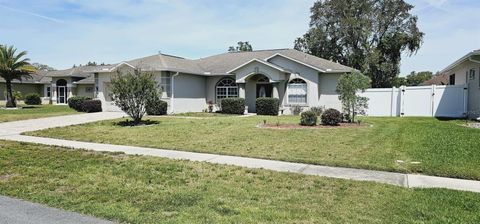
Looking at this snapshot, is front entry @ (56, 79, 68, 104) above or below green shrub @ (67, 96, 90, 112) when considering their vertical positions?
above

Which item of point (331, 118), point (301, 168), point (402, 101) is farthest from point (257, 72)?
point (301, 168)

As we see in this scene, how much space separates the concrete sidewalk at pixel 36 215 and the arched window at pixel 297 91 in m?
22.4

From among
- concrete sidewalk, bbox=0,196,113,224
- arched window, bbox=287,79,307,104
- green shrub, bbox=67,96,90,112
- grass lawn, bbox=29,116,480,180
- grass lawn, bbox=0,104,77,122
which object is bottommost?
concrete sidewalk, bbox=0,196,113,224

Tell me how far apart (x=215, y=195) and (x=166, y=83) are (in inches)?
820

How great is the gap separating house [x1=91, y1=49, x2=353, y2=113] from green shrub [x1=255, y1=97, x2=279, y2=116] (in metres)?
1.58

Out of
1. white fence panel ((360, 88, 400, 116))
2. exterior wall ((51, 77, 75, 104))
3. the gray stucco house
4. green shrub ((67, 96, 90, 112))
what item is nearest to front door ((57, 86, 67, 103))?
exterior wall ((51, 77, 75, 104))

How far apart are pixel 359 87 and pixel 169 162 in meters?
11.9

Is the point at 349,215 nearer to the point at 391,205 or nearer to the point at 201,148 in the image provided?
the point at 391,205

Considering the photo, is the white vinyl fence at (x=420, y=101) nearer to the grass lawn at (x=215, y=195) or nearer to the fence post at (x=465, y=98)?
the fence post at (x=465, y=98)

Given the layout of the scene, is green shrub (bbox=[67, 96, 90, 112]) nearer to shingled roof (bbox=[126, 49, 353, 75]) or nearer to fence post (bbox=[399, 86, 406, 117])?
shingled roof (bbox=[126, 49, 353, 75])

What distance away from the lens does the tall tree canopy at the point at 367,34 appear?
41062mm

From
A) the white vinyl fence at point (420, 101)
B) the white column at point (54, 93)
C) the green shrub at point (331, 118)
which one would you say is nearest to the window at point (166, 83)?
the green shrub at point (331, 118)

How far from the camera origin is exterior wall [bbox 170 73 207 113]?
2648cm

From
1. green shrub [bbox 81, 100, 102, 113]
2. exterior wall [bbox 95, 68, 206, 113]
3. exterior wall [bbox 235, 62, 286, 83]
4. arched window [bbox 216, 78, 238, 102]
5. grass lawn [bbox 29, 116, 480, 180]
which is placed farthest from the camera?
arched window [bbox 216, 78, 238, 102]
